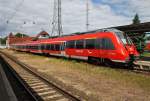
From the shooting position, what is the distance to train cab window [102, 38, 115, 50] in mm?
18734

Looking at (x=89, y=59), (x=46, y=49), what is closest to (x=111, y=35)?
(x=89, y=59)

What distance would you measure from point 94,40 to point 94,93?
1075 cm

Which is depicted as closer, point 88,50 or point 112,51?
point 112,51

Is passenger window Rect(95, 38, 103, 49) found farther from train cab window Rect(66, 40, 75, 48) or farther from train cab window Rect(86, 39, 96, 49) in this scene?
train cab window Rect(66, 40, 75, 48)

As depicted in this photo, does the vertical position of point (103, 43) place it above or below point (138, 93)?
above

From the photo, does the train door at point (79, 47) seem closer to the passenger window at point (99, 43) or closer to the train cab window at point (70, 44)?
the train cab window at point (70, 44)

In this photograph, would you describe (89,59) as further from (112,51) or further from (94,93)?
(94,93)

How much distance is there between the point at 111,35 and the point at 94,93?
8.82 meters

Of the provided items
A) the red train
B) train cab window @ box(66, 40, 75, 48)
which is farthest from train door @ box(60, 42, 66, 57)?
train cab window @ box(66, 40, 75, 48)

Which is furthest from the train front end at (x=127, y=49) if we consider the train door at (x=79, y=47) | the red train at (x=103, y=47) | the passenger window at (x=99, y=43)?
the train door at (x=79, y=47)

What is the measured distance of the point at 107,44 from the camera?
63.1 ft

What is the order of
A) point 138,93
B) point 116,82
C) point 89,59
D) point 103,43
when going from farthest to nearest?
point 89,59, point 103,43, point 116,82, point 138,93

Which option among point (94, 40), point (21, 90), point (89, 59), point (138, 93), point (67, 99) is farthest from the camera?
point (89, 59)

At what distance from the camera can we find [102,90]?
1153cm
